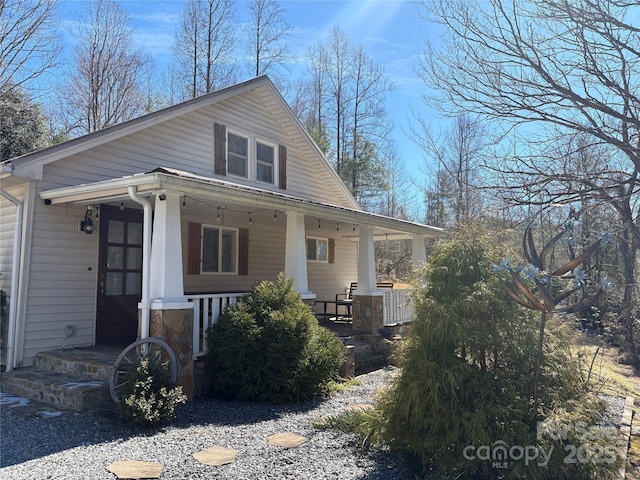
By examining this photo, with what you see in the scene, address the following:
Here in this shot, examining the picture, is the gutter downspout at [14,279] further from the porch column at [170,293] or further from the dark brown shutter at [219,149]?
the dark brown shutter at [219,149]

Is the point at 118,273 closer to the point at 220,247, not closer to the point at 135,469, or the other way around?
the point at 220,247

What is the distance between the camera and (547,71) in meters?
5.48

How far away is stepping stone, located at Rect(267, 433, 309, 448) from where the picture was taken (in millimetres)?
4512

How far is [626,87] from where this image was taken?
516 cm

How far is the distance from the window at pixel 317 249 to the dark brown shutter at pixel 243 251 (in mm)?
2493

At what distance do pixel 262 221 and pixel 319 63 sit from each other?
56.2 ft

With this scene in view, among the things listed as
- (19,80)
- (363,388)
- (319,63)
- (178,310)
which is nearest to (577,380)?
(363,388)

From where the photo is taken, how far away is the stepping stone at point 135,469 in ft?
12.3

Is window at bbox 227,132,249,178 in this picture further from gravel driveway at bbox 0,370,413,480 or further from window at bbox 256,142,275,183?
gravel driveway at bbox 0,370,413,480

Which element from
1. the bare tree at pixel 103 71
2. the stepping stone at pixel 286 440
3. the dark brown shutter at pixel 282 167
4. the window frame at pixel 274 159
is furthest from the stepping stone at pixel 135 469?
the bare tree at pixel 103 71

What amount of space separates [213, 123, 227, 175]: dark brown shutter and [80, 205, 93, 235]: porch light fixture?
272 centimetres

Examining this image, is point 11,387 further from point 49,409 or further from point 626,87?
point 626,87

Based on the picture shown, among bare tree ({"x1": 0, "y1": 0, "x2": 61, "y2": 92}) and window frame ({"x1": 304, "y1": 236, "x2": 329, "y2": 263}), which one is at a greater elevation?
bare tree ({"x1": 0, "y1": 0, "x2": 61, "y2": 92})

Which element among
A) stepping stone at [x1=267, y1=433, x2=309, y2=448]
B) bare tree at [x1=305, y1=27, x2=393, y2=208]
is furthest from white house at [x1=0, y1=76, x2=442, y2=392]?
bare tree at [x1=305, y1=27, x2=393, y2=208]
